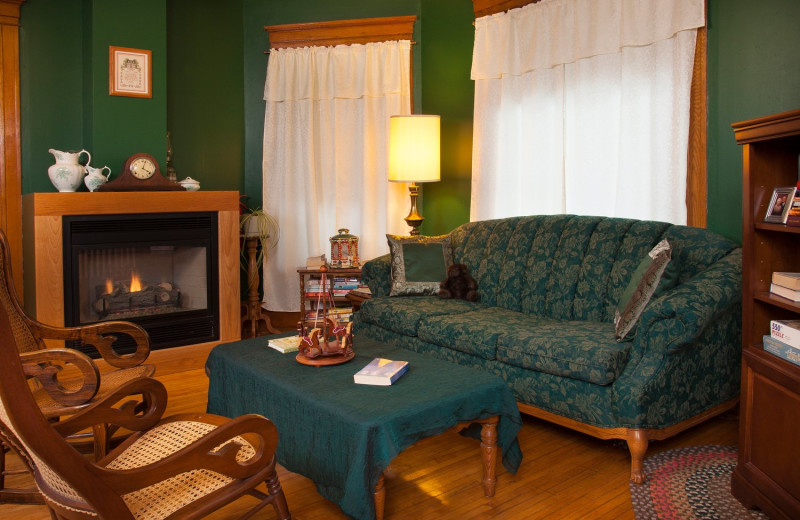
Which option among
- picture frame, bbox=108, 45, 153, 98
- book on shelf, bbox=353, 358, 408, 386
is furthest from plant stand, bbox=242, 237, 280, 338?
book on shelf, bbox=353, 358, 408, 386

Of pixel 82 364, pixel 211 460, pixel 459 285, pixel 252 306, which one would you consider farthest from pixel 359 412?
pixel 252 306

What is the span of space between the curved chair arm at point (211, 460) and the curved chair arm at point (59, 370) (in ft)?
1.30

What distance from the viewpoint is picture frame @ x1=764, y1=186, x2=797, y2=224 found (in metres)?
2.17

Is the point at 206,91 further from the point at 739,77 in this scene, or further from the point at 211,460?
the point at 211,460

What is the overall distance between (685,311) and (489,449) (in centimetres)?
95

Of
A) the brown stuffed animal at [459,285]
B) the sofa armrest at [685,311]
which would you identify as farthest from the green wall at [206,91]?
the sofa armrest at [685,311]

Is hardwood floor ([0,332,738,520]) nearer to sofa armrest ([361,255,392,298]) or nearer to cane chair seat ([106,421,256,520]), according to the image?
cane chair seat ([106,421,256,520])

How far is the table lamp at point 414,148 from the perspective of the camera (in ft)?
15.0

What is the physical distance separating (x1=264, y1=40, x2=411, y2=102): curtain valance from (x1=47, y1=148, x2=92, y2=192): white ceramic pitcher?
171 cm

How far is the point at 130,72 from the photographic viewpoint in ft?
14.6

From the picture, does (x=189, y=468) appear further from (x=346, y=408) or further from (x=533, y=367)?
(x=533, y=367)

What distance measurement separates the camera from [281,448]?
2.42 m

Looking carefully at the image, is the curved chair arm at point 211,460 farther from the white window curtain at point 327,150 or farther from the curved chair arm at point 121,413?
the white window curtain at point 327,150

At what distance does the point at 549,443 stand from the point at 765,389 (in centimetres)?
101
